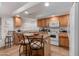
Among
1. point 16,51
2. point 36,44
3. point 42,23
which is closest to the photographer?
point 16,51

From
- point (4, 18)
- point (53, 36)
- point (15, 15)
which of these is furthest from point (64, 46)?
point (4, 18)

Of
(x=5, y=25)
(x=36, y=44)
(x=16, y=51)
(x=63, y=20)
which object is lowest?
(x=16, y=51)

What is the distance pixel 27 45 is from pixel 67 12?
1.21 m

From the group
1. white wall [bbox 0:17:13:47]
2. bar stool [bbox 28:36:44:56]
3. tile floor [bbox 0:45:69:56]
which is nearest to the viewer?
tile floor [bbox 0:45:69:56]

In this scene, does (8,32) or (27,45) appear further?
(27,45)

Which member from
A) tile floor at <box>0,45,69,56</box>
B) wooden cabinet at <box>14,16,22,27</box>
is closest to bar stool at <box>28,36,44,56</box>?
tile floor at <box>0,45,69,56</box>

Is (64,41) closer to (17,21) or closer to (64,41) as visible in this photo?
(64,41)

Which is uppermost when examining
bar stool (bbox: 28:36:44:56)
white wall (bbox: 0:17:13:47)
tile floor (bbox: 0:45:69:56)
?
white wall (bbox: 0:17:13:47)

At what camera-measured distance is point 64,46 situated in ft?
7.52

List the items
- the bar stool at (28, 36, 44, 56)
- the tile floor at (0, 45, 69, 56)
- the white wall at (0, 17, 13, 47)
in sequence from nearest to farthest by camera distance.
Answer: the tile floor at (0, 45, 69, 56), the white wall at (0, 17, 13, 47), the bar stool at (28, 36, 44, 56)

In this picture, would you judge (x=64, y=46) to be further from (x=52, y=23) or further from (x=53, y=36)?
(x=52, y=23)

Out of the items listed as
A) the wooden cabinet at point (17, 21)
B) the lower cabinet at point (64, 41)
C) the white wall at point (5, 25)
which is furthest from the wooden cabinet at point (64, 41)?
the white wall at point (5, 25)

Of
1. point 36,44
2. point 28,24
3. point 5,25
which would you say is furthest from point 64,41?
point 5,25

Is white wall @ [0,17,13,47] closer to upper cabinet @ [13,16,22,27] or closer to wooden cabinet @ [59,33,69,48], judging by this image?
upper cabinet @ [13,16,22,27]
